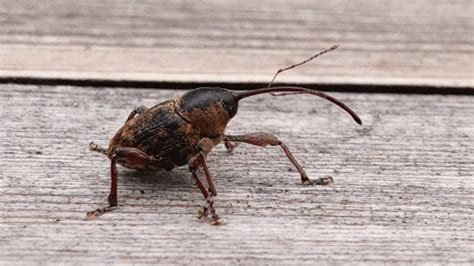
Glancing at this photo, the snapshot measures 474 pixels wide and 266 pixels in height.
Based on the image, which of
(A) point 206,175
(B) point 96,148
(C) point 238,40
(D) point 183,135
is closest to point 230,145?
(D) point 183,135

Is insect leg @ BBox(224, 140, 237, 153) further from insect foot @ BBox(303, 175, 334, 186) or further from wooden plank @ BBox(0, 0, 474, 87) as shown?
wooden plank @ BBox(0, 0, 474, 87)

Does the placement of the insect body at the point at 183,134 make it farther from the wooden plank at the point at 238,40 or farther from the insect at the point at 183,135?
the wooden plank at the point at 238,40

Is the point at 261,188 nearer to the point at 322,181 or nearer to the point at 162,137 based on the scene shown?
the point at 322,181

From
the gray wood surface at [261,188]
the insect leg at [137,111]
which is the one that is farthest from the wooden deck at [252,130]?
the insect leg at [137,111]

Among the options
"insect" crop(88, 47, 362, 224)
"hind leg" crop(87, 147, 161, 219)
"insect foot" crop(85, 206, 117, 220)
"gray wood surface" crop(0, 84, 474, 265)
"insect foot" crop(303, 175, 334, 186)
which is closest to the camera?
"gray wood surface" crop(0, 84, 474, 265)

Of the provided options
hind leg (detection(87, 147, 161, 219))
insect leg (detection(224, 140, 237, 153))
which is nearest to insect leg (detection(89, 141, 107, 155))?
hind leg (detection(87, 147, 161, 219))

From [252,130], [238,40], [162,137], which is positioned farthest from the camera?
[238,40]

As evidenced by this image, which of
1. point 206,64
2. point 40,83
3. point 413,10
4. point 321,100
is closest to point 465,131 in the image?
point 321,100
